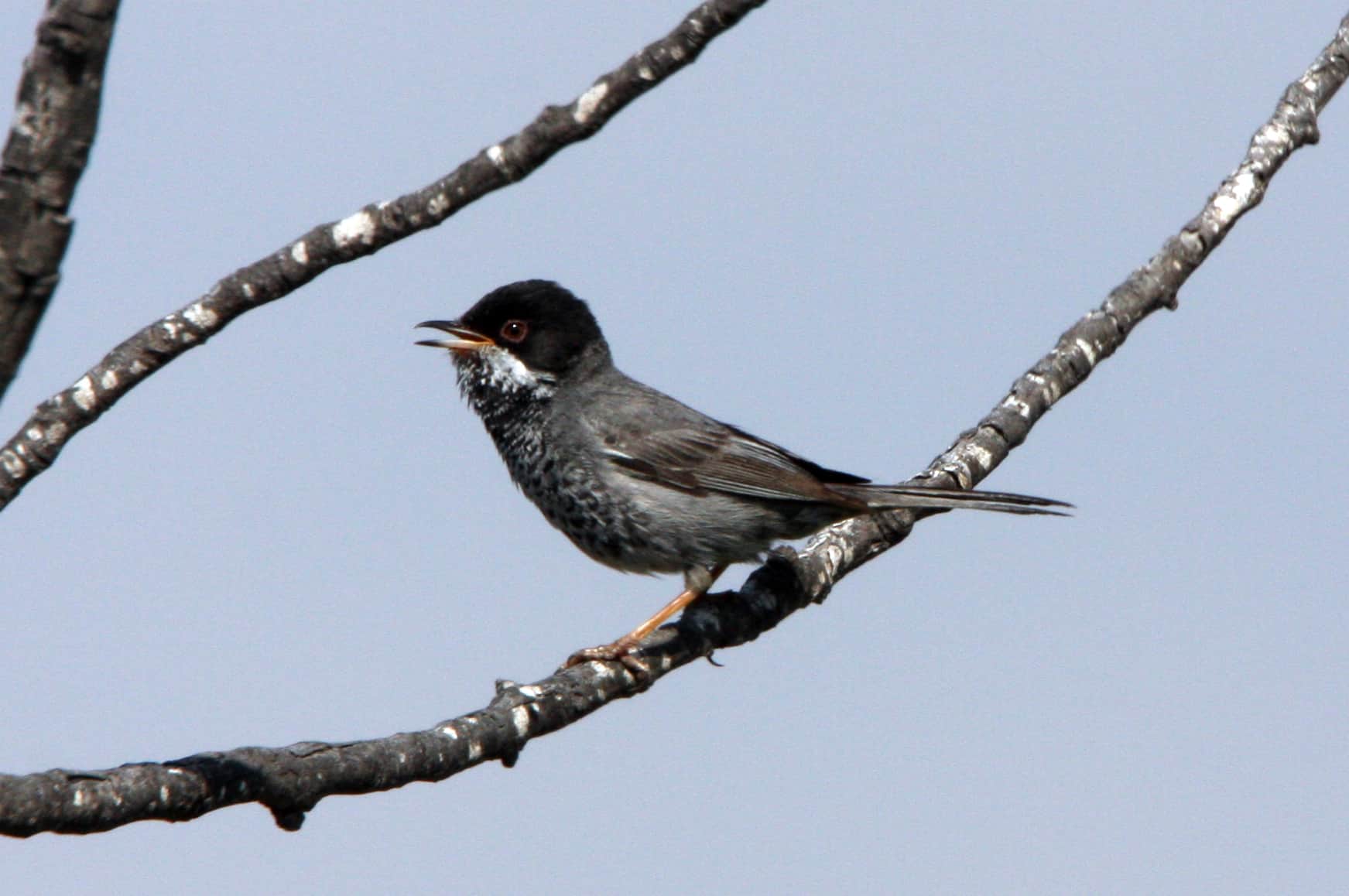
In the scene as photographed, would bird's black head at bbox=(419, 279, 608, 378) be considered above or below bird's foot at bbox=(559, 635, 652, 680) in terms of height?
above

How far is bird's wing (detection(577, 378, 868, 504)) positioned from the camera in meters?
8.09

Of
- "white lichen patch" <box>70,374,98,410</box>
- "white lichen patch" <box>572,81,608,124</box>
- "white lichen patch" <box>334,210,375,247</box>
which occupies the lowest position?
"white lichen patch" <box>70,374,98,410</box>

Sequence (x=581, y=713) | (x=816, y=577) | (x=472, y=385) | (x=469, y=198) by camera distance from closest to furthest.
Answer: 1. (x=469, y=198)
2. (x=581, y=713)
3. (x=816, y=577)
4. (x=472, y=385)

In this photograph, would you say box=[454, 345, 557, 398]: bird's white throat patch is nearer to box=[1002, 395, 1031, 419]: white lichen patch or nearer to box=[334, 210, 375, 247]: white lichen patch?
box=[1002, 395, 1031, 419]: white lichen patch

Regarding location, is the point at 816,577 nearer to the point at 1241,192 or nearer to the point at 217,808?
the point at 1241,192

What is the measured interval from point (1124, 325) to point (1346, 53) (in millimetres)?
1902

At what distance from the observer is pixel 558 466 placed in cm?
827

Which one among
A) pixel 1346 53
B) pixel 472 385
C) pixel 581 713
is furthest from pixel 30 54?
pixel 1346 53

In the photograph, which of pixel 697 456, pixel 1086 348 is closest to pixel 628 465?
pixel 697 456

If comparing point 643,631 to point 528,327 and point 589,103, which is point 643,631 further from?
point 589,103

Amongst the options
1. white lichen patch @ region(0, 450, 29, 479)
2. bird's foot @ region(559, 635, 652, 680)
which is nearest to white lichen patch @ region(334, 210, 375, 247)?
white lichen patch @ region(0, 450, 29, 479)

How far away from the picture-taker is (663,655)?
6789 mm

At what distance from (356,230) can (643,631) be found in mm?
3648

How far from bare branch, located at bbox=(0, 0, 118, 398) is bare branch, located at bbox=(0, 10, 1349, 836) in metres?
1.77
